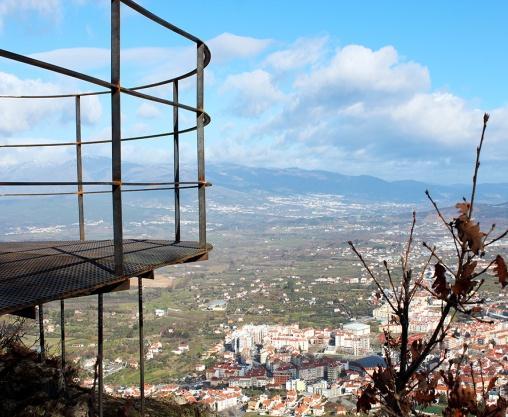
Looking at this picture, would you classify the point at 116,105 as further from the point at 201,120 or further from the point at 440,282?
the point at 440,282

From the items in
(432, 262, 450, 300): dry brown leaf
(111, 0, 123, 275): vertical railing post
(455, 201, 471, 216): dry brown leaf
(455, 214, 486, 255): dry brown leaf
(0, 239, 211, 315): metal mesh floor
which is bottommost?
(0, 239, 211, 315): metal mesh floor

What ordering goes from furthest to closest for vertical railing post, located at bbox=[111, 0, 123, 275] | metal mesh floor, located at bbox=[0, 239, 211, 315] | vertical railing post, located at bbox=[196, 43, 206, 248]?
vertical railing post, located at bbox=[196, 43, 206, 248] < vertical railing post, located at bbox=[111, 0, 123, 275] < metal mesh floor, located at bbox=[0, 239, 211, 315]

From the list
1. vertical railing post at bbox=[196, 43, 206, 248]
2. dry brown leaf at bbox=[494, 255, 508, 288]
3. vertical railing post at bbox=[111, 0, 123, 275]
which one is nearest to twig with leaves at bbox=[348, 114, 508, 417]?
dry brown leaf at bbox=[494, 255, 508, 288]

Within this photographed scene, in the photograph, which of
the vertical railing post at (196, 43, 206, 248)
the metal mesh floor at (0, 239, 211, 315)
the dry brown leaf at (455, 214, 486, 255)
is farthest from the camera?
the vertical railing post at (196, 43, 206, 248)

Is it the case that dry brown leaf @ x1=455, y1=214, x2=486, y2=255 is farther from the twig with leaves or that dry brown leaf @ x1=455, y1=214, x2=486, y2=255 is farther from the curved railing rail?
the curved railing rail

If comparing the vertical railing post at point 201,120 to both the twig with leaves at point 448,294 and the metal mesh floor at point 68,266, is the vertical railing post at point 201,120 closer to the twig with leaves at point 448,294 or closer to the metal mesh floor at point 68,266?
the metal mesh floor at point 68,266

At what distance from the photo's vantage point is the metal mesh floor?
6.65 feet

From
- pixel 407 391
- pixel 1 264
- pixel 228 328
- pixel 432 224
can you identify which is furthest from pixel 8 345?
pixel 432 224

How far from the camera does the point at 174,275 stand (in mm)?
67375

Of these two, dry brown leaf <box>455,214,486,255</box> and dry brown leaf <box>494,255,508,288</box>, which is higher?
dry brown leaf <box>455,214,486,255</box>

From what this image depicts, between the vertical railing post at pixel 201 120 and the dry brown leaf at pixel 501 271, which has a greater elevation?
the vertical railing post at pixel 201 120

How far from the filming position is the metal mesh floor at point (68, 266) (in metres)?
2.03

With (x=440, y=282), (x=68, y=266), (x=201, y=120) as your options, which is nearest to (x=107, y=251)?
(x=68, y=266)

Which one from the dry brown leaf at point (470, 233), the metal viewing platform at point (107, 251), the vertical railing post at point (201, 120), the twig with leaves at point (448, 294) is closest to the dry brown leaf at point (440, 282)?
the twig with leaves at point (448, 294)
